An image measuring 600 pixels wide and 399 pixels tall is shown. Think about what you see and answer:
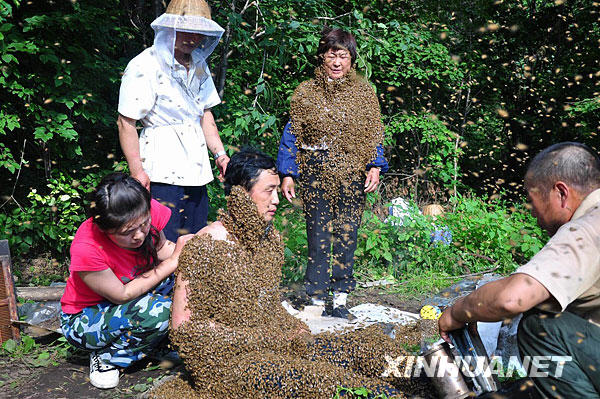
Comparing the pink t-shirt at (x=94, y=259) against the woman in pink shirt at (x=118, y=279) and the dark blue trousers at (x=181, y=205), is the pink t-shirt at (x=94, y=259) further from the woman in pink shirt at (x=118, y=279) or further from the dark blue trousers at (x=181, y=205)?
the dark blue trousers at (x=181, y=205)

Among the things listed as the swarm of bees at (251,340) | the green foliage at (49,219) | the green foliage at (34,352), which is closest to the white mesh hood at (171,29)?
the swarm of bees at (251,340)

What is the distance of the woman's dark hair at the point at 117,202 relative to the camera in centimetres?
292

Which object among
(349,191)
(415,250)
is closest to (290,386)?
(349,191)

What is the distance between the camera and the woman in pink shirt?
2973 millimetres

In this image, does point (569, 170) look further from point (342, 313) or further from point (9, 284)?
point (9, 284)

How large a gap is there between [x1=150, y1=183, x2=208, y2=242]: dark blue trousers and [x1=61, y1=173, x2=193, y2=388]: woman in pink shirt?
29cm

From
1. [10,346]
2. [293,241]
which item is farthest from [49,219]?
[293,241]

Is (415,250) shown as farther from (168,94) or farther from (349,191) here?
(168,94)

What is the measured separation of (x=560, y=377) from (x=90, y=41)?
5979mm

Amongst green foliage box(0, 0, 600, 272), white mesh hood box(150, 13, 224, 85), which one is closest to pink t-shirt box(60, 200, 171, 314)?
white mesh hood box(150, 13, 224, 85)

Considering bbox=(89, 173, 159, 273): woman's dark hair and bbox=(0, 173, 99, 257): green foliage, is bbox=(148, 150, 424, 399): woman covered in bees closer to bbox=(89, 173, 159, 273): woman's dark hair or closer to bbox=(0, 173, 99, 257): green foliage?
bbox=(89, 173, 159, 273): woman's dark hair

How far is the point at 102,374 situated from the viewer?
329cm

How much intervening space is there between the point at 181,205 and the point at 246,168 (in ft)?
3.84

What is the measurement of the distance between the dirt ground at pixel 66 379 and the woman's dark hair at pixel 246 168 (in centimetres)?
136
